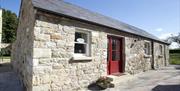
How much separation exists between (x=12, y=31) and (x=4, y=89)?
42.5 m

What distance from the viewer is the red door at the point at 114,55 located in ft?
31.5

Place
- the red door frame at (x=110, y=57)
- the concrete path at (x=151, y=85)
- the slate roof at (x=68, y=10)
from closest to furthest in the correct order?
the slate roof at (x=68, y=10) → the concrete path at (x=151, y=85) → the red door frame at (x=110, y=57)

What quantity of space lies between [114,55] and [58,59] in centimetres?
470

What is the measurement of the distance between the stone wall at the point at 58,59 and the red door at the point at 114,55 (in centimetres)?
201

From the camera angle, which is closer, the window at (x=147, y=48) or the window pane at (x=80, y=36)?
the window pane at (x=80, y=36)

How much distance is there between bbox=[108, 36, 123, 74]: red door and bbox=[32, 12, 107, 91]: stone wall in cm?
201

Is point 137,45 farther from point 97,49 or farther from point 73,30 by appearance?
point 73,30

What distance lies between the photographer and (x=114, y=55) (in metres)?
10.1

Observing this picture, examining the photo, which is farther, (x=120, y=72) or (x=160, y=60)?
(x=160, y=60)

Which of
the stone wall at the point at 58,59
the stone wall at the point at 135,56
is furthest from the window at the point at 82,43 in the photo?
the stone wall at the point at 135,56

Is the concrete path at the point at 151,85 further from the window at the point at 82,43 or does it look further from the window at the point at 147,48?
the window at the point at 147,48

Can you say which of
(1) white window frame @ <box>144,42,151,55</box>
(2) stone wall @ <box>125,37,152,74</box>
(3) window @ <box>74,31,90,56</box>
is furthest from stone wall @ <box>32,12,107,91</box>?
(1) white window frame @ <box>144,42,151,55</box>

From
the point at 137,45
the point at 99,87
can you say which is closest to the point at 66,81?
the point at 99,87

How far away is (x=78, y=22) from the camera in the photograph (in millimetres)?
7203
